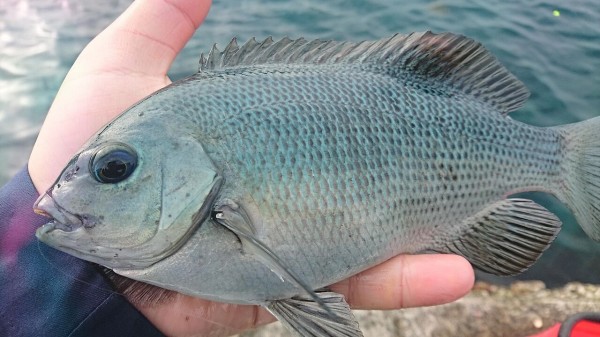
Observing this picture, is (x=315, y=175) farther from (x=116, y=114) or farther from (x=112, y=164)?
(x=116, y=114)

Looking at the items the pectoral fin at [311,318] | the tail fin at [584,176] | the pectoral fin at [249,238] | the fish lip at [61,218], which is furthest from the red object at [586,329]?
the fish lip at [61,218]

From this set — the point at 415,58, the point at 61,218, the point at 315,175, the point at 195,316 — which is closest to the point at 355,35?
the point at 415,58

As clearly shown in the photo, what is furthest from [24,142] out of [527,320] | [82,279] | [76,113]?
[527,320]

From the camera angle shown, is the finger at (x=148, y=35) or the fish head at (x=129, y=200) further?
the finger at (x=148, y=35)

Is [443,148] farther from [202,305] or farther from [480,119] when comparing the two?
[202,305]

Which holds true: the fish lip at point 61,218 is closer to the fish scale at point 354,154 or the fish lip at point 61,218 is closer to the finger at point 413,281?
the fish scale at point 354,154
